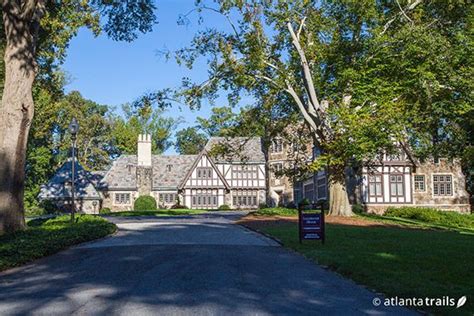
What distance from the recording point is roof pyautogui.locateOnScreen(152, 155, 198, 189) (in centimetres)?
5772

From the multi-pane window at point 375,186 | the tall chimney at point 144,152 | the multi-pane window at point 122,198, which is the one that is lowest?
the multi-pane window at point 122,198

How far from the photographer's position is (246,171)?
58250 mm

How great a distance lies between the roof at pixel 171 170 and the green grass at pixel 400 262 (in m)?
42.3

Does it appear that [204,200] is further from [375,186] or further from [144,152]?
[375,186]

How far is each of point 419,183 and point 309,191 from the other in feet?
36.1

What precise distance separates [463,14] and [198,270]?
72.6ft

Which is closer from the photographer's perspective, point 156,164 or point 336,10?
point 336,10

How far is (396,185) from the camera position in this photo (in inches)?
1667

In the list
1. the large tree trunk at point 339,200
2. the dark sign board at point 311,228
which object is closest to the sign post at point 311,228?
the dark sign board at point 311,228

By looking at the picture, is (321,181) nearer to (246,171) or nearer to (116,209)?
(246,171)

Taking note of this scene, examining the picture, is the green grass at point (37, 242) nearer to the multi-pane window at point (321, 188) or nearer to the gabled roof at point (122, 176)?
the multi-pane window at point (321, 188)

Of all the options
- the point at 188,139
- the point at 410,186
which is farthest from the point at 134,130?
the point at 410,186

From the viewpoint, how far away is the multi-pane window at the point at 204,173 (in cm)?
5681

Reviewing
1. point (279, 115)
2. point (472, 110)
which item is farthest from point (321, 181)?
point (472, 110)
